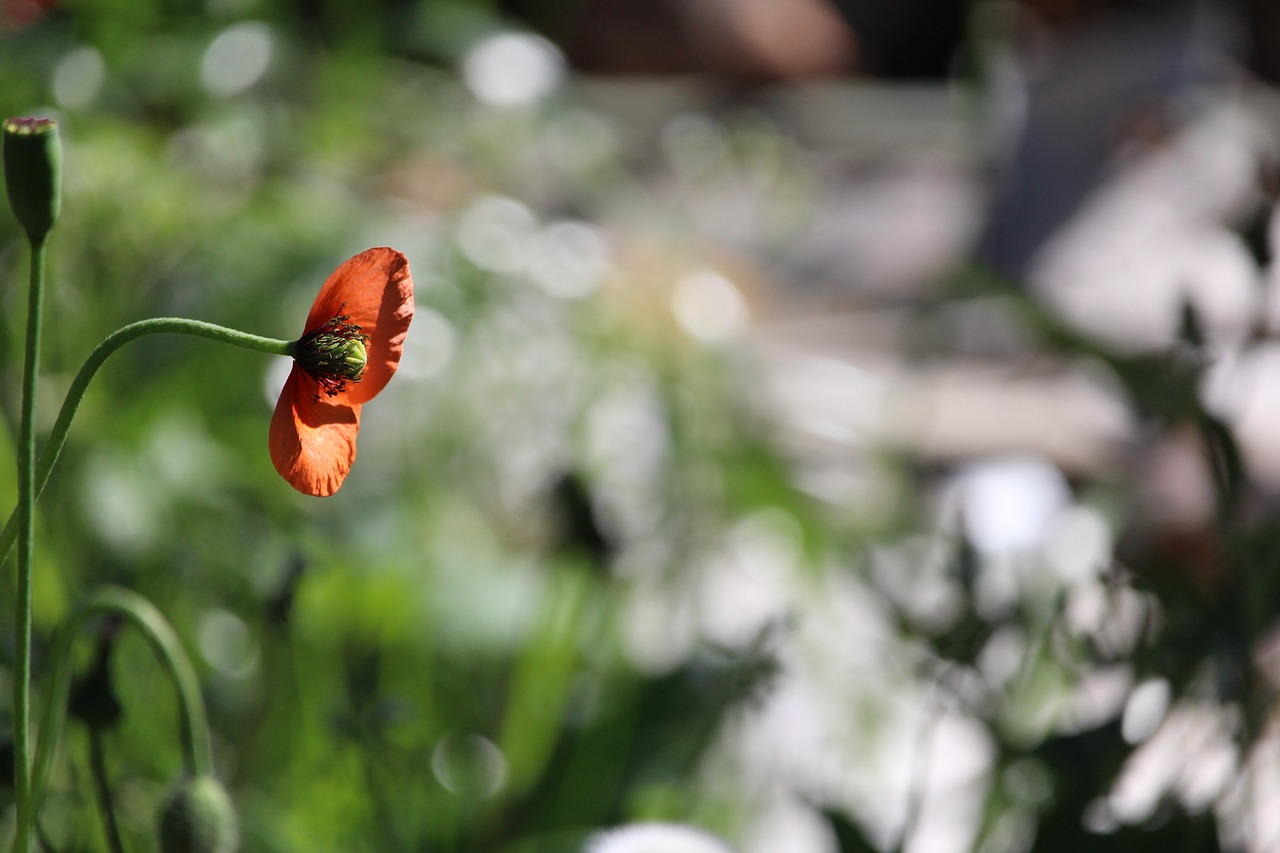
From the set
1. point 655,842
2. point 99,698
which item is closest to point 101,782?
point 99,698

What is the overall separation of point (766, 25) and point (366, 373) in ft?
9.42

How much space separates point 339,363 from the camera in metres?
0.18

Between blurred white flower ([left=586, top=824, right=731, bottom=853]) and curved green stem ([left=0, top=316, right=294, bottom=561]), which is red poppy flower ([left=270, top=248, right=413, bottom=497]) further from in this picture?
blurred white flower ([left=586, top=824, right=731, bottom=853])

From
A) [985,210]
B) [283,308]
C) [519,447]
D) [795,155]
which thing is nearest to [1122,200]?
[985,210]

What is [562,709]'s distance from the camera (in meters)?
0.50

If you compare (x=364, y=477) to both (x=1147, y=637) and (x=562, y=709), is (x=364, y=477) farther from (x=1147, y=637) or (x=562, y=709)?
(x=1147, y=637)

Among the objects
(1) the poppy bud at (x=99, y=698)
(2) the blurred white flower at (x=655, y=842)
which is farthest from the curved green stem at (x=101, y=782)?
(2) the blurred white flower at (x=655, y=842)

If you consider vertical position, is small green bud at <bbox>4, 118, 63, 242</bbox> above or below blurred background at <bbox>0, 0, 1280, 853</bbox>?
above

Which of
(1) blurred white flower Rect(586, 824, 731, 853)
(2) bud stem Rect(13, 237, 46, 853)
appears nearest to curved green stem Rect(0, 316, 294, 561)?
(2) bud stem Rect(13, 237, 46, 853)

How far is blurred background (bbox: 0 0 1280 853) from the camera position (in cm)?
34

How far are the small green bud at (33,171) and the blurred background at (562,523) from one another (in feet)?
0.34

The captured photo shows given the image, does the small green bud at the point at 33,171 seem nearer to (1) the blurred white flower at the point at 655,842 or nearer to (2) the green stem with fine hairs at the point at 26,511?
(2) the green stem with fine hairs at the point at 26,511

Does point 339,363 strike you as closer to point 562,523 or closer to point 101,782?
point 101,782

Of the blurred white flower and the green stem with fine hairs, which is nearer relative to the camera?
the green stem with fine hairs
